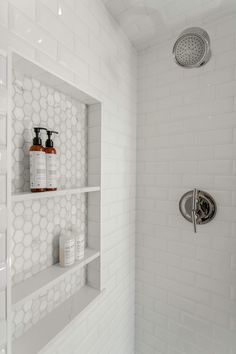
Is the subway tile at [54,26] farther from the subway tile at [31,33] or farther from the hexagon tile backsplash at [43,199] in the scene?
the hexagon tile backsplash at [43,199]

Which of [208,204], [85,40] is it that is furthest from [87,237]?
[85,40]

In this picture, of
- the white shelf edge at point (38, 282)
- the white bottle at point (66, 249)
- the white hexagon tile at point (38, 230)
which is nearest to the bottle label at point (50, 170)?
the white hexagon tile at point (38, 230)

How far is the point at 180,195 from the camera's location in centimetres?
128

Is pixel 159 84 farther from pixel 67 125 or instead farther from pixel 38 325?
pixel 38 325

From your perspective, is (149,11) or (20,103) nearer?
(20,103)

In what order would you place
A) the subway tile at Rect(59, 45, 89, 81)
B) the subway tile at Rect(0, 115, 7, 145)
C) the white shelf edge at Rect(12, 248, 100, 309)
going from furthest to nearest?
the subway tile at Rect(59, 45, 89, 81) < the white shelf edge at Rect(12, 248, 100, 309) < the subway tile at Rect(0, 115, 7, 145)

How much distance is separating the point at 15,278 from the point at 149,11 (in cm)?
143

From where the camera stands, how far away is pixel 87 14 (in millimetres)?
955

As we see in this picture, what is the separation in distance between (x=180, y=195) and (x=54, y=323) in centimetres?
93

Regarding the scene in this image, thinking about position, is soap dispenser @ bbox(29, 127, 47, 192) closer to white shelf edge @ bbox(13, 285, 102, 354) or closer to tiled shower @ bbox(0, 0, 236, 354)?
tiled shower @ bbox(0, 0, 236, 354)

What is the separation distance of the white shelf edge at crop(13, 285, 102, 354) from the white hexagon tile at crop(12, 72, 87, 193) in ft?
1.88

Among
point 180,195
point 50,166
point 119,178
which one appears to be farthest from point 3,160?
point 180,195

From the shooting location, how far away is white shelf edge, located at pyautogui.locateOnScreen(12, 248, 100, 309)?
2.34ft

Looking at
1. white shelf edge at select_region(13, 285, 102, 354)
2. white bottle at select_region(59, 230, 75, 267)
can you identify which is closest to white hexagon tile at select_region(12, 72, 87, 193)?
white bottle at select_region(59, 230, 75, 267)
